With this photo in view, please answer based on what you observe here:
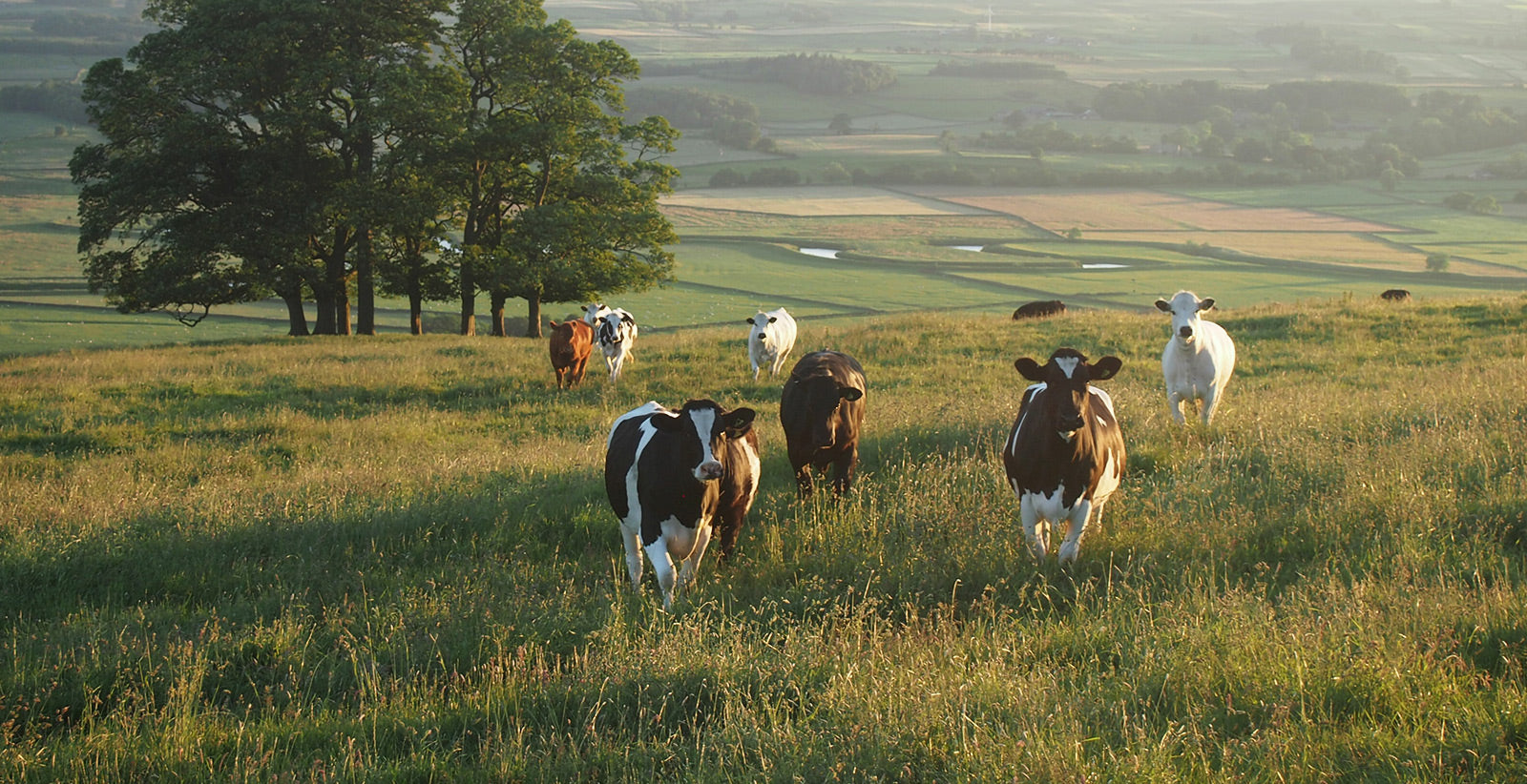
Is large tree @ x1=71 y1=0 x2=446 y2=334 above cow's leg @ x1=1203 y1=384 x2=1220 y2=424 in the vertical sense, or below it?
above

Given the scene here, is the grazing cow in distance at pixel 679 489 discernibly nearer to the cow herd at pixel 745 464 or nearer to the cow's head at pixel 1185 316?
the cow herd at pixel 745 464

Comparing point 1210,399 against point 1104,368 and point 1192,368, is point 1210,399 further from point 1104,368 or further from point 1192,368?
point 1104,368

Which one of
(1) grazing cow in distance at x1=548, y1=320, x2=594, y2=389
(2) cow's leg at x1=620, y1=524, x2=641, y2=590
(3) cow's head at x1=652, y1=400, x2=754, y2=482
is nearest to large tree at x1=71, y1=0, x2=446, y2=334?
(1) grazing cow in distance at x1=548, y1=320, x2=594, y2=389

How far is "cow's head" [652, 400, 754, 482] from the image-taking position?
753 centimetres

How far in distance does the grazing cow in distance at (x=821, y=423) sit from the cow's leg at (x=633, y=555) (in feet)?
7.18

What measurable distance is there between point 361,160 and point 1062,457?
2786 centimetres

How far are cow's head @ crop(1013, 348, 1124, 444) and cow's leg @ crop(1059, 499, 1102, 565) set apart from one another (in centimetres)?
49

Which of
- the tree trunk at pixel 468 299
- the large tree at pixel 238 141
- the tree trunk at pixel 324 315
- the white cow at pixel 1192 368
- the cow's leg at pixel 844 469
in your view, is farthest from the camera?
the tree trunk at pixel 468 299

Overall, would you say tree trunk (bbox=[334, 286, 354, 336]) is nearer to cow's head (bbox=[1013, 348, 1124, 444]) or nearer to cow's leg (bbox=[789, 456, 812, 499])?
cow's leg (bbox=[789, 456, 812, 499])

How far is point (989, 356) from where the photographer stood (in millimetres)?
21453

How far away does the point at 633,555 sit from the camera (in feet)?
26.0

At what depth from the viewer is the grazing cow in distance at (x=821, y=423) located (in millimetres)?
9703

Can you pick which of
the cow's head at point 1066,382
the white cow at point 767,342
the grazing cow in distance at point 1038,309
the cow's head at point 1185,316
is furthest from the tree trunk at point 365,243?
the cow's head at point 1066,382

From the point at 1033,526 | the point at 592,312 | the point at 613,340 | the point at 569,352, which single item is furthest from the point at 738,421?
the point at 592,312
